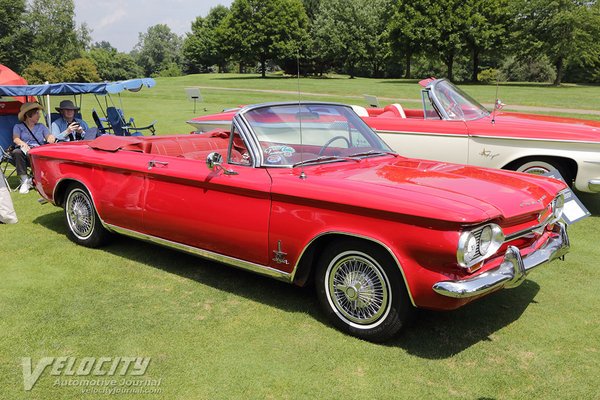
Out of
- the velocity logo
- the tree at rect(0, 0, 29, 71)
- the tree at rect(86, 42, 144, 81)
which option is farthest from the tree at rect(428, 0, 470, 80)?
the tree at rect(86, 42, 144, 81)

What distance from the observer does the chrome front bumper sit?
10.2ft

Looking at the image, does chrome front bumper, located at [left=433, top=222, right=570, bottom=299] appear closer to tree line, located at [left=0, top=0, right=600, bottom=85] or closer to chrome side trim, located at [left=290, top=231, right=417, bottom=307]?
chrome side trim, located at [left=290, top=231, right=417, bottom=307]

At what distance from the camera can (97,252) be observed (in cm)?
555

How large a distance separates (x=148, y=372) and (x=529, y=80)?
54.6 m

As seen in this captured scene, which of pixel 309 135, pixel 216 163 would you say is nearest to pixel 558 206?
pixel 309 135

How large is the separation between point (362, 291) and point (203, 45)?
8018cm

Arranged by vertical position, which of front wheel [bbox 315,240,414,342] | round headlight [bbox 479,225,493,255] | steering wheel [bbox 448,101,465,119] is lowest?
front wheel [bbox 315,240,414,342]

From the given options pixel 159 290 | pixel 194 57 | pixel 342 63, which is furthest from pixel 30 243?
pixel 194 57

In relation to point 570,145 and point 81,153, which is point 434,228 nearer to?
point 81,153

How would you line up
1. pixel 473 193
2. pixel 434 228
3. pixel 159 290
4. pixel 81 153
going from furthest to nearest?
pixel 81 153 → pixel 159 290 → pixel 473 193 → pixel 434 228

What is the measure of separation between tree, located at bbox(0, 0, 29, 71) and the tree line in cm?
13

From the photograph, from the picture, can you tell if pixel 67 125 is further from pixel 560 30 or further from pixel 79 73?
pixel 79 73

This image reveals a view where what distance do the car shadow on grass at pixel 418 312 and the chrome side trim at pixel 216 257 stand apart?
1.15ft

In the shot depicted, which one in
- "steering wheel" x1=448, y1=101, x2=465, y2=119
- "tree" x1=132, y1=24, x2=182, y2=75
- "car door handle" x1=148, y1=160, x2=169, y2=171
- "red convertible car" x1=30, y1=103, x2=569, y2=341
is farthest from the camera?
"tree" x1=132, y1=24, x2=182, y2=75
